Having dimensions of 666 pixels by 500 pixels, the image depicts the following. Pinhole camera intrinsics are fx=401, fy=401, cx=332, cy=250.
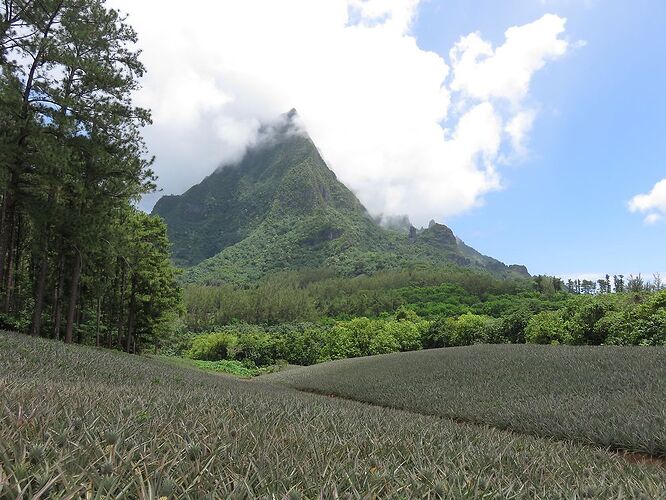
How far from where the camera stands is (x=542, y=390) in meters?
9.52

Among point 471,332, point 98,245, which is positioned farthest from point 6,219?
point 471,332

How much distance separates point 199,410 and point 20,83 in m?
18.8

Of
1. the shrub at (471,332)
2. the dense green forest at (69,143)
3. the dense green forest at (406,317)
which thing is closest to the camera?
the dense green forest at (69,143)

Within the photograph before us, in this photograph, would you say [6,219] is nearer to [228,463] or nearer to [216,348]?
[228,463]

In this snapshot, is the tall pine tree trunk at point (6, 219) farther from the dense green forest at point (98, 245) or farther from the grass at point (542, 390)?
the grass at point (542, 390)

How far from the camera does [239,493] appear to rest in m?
1.44

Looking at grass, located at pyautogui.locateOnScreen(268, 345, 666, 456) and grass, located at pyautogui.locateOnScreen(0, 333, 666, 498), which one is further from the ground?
grass, located at pyautogui.locateOnScreen(0, 333, 666, 498)

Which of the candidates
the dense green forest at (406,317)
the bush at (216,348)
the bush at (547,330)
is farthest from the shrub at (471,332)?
the bush at (216,348)

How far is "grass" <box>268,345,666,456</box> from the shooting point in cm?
625

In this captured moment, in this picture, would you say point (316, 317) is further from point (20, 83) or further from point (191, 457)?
point (191, 457)

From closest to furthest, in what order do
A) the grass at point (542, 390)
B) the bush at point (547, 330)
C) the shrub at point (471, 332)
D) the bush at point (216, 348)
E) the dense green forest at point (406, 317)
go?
the grass at point (542, 390), the dense green forest at point (406, 317), the bush at point (547, 330), the shrub at point (471, 332), the bush at point (216, 348)

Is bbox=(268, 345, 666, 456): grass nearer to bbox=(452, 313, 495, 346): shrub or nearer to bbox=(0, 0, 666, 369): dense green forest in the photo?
bbox=(0, 0, 666, 369): dense green forest

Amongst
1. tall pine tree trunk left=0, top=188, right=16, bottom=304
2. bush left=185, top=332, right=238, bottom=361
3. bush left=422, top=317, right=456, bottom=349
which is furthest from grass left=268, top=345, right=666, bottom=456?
bush left=185, top=332, right=238, bottom=361

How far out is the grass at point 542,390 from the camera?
246 inches
